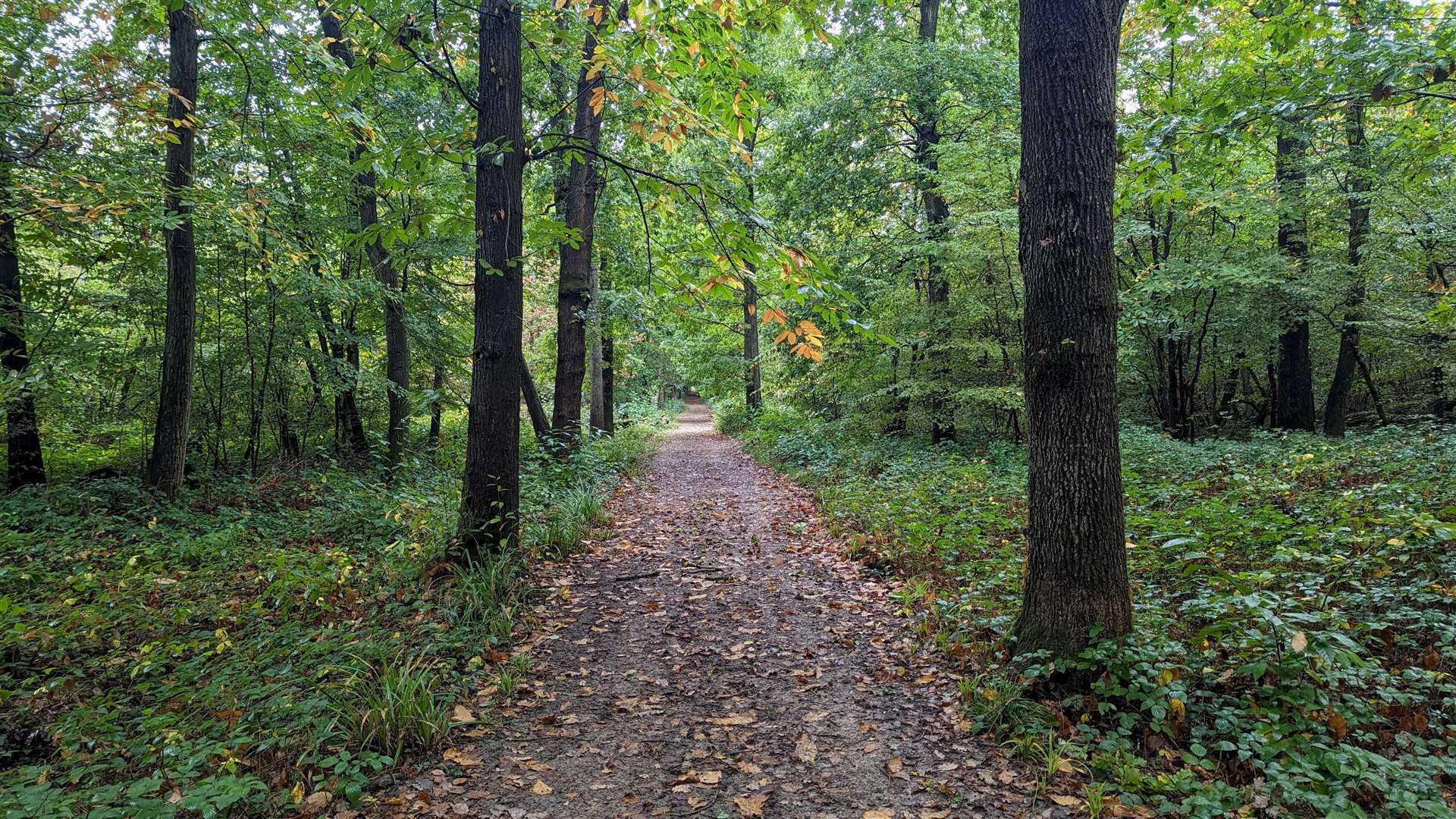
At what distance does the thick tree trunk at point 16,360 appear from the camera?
8070 millimetres

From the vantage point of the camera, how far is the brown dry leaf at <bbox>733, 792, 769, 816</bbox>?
9.85ft

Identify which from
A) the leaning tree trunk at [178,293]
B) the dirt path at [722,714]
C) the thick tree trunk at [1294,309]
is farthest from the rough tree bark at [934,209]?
the leaning tree trunk at [178,293]

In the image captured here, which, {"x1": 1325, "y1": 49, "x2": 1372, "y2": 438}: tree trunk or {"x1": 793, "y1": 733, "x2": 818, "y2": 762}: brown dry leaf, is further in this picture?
{"x1": 1325, "y1": 49, "x2": 1372, "y2": 438}: tree trunk

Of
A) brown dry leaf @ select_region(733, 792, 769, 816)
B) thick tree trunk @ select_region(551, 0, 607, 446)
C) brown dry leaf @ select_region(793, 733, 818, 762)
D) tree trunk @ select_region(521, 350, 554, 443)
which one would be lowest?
brown dry leaf @ select_region(733, 792, 769, 816)

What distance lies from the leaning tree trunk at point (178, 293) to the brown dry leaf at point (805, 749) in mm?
8326

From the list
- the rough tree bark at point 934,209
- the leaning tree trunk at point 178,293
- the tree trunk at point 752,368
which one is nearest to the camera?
the leaning tree trunk at point 178,293

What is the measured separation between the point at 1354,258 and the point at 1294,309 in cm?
127

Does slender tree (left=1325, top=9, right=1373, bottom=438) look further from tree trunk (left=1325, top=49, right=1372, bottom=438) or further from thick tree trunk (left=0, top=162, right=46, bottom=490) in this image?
thick tree trunk (left=0, top=162, right=46, bottom=490)

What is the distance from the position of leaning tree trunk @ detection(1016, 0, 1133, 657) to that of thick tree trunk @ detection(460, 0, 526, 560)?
4.19m

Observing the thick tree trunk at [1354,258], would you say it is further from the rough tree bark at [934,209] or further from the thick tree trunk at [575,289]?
the thick tree trunk at [575,289]

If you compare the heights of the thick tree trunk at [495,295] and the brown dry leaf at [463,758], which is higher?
the thick tree trunk at [495,295]

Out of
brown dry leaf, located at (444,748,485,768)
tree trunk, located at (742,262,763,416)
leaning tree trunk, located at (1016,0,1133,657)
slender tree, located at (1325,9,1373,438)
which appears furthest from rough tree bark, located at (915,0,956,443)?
tree trunk, located at (742,262,763,416)

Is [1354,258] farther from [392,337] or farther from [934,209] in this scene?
[392,337]

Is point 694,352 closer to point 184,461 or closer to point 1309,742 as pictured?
point 184,461
